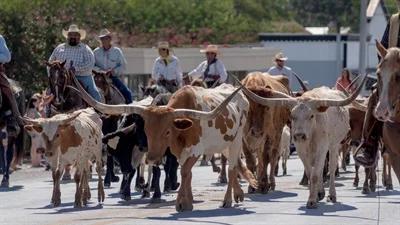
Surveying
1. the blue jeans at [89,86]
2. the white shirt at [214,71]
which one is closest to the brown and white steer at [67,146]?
the blue jeans at [89,86]

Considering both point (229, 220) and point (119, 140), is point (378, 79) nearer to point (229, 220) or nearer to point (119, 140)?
point (229, 220)

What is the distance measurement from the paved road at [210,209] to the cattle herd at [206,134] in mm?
301

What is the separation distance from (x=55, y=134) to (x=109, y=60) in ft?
17.6

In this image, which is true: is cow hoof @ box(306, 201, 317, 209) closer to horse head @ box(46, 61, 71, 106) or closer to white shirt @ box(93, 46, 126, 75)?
horse head @ box(46, 61, 71, 106)

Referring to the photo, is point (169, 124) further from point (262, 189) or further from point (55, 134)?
point (262, 189)

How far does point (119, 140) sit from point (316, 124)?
3.70 m

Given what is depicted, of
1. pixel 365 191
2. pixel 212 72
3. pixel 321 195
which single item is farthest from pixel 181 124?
pixel 212 72

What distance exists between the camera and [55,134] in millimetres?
20047

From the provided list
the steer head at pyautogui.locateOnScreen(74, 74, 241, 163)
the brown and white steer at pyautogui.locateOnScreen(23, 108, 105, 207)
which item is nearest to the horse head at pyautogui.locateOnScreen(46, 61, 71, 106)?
the brown and white steer at pyautogui.locateOnScreen(23, 108, 105, 207)

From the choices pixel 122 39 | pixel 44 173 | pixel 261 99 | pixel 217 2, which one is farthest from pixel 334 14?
pixel 261 99

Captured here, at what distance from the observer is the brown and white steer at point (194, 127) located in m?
18.6

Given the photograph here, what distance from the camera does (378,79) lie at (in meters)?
15.0

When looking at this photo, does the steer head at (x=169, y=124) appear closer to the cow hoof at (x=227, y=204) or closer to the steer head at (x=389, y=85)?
the cow hoof at (x=227, y=204)

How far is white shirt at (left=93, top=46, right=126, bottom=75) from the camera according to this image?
82.7 ft
